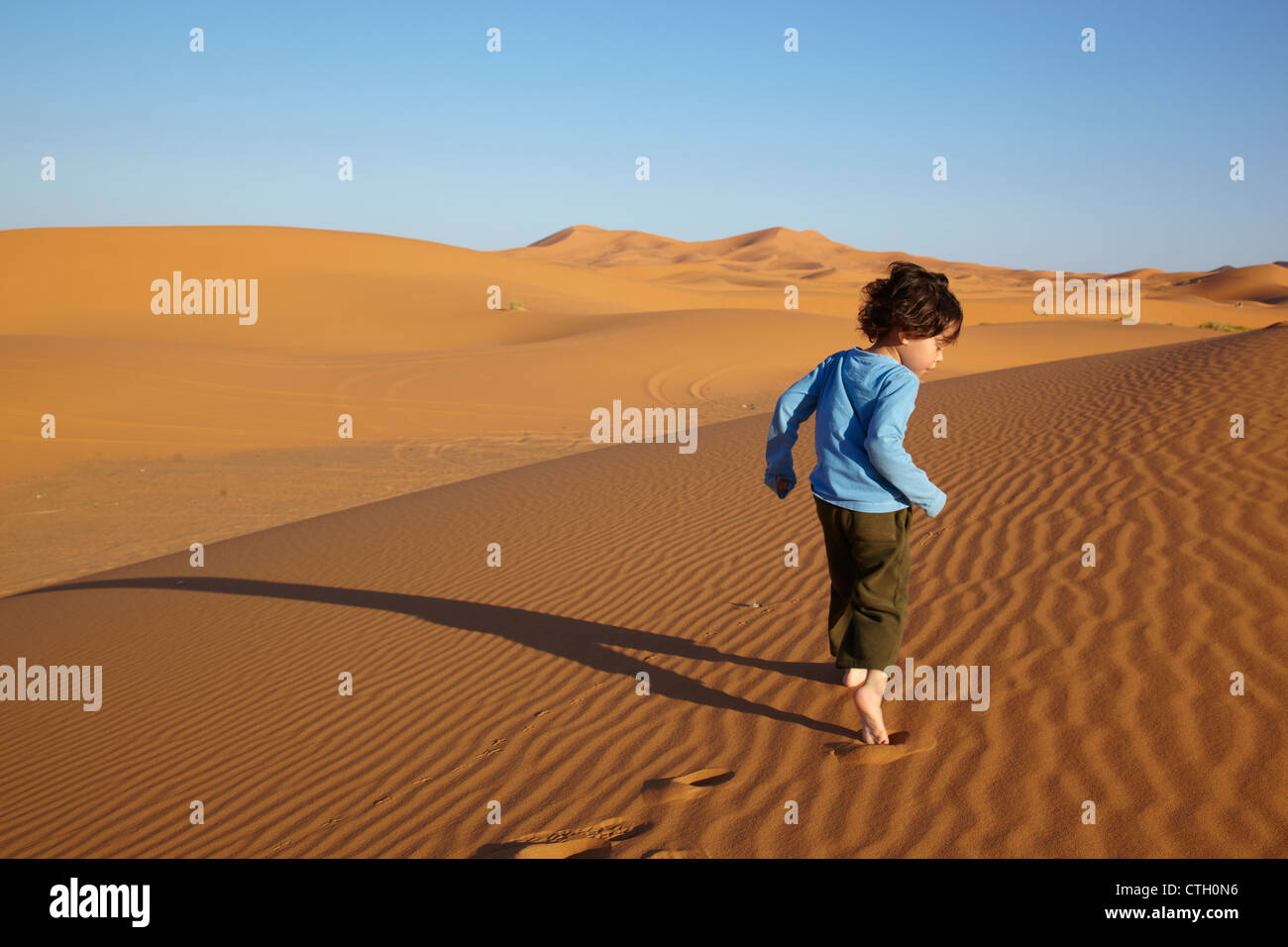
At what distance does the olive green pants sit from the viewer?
3410 mm

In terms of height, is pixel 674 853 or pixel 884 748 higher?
pixel 884 748

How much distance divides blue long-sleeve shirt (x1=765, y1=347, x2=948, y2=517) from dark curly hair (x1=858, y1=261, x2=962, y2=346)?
14 centimetres

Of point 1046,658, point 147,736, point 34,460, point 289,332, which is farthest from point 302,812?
point 289,332

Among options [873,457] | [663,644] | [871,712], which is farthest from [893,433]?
[663,644]

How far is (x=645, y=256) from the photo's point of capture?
5236 inches

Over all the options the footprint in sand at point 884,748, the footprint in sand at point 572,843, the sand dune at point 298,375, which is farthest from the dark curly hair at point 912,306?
the sand dune at point 298,375

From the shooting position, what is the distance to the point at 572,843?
3.27m

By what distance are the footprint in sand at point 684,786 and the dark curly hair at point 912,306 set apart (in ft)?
6.25

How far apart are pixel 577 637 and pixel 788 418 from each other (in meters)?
2.71

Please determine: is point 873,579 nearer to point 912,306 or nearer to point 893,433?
point 893,433

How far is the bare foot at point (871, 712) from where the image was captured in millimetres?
3514

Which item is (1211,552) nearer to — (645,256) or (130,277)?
(130,277)

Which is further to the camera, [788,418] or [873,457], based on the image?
[788,418]

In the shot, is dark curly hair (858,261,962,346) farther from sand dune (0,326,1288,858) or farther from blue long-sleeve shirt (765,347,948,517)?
sand dune (0,326,1288,858)
